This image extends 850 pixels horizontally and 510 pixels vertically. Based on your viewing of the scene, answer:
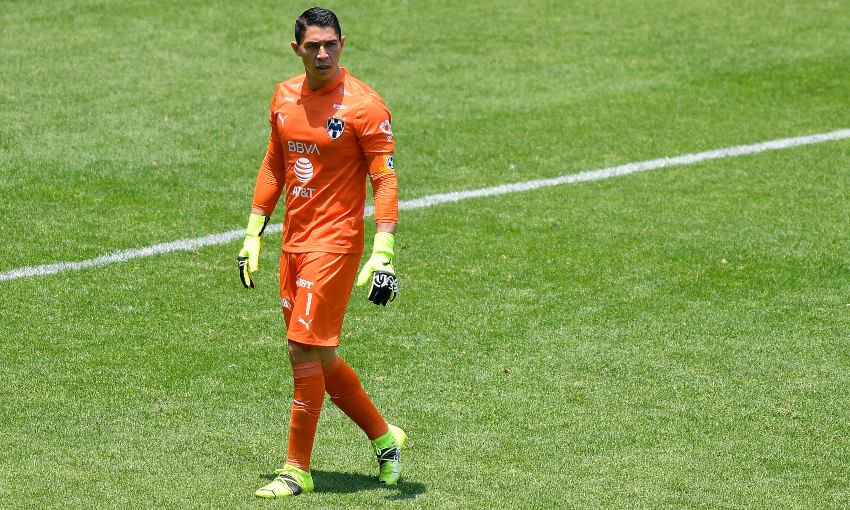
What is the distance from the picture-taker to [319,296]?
743cm

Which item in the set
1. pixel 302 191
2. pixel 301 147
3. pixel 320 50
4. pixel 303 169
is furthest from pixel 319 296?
pixel 320 50

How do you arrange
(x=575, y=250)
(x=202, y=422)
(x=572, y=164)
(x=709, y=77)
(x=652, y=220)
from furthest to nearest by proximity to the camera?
1. (x=709, y=77)
2. (x=572, y=164)
3. (x=652, y=220)
4. (x=575, y=250)
5. (x=202, y=422)

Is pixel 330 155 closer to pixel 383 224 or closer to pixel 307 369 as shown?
pixel 383 224

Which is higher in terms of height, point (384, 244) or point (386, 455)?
point (384, 244)

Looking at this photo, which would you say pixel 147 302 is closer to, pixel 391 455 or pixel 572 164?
pixel 391 455

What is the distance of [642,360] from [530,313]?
1.26 m

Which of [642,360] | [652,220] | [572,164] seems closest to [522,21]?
[572,164]

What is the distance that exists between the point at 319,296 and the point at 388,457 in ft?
3.50

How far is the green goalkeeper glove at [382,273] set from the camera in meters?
7.32

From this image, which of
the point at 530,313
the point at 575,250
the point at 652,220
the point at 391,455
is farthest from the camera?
the point at 652,220

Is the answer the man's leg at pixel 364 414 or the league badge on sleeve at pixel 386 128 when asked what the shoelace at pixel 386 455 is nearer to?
the man's leg at pixel 364 414

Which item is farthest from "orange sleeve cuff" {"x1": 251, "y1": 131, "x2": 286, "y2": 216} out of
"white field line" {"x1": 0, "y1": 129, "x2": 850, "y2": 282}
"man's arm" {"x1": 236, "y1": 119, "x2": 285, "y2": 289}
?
"white field line" {"x1": 0, "y1": 129, "x2": 850, "y2": 282}

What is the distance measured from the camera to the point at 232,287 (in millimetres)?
11461

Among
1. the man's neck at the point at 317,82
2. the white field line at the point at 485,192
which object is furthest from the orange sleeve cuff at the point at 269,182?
the white field line at the point at 485,192
